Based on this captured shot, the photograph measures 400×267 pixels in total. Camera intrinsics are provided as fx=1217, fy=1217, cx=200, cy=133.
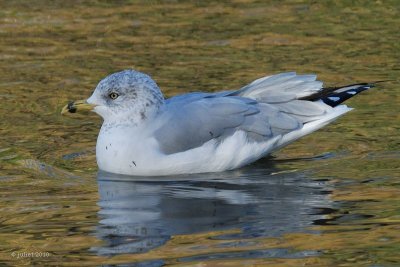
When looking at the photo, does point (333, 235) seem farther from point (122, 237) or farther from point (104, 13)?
point (104, 13)

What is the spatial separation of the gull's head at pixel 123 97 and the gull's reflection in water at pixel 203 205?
55 cm

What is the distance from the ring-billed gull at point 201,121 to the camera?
9.28 m

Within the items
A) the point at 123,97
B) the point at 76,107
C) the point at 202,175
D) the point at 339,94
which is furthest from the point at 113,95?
the point at 339,94

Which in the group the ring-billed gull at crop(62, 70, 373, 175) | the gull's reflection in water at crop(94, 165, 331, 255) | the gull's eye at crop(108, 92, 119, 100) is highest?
the gull's eye at crop(108, 92, 119, 100)

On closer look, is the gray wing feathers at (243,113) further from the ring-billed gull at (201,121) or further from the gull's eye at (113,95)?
the gull's eye at (113,95)

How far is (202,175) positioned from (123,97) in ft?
3.14

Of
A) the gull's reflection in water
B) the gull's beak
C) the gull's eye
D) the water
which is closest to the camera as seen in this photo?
the water

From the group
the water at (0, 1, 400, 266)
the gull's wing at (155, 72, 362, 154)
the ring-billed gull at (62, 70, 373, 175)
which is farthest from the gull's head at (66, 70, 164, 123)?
the water at (0, 1, 400, 266)

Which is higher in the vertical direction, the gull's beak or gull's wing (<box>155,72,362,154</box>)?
the gull's beak

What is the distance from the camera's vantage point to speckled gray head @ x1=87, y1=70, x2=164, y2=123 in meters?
9.69

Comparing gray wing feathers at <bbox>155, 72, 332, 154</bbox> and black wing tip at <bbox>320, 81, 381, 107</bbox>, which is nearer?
gray wing feathers at <bbox>155, 72, 332, 154</bbox>

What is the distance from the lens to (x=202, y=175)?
30.9ft

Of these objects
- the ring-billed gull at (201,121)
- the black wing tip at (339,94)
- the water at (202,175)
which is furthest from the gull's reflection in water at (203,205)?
the black wing tip at (339,94)

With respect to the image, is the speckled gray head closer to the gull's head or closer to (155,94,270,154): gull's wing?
the gull's head
